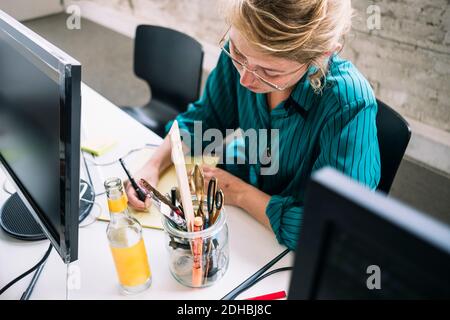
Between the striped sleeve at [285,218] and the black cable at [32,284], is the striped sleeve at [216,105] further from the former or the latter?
the black cable at [32,284]

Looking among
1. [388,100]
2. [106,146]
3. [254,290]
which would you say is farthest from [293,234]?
[388,100]

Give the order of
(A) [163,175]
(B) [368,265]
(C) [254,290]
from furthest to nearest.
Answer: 1. (A) [163,175]
2. (C) [254,290]
3. (B) [368,265]

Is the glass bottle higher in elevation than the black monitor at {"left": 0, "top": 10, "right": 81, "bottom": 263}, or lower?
lower

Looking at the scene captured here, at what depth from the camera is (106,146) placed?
1.18 m

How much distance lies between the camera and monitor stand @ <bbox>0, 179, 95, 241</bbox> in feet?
2.86

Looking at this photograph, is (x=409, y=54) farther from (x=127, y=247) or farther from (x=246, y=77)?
(x=127, y=247)

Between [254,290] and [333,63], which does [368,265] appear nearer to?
[254,290]

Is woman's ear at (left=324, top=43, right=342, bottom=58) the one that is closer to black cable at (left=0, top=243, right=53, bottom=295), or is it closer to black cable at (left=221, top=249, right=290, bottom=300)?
black cable at (left=221, top=249, right=290, bottom=300)

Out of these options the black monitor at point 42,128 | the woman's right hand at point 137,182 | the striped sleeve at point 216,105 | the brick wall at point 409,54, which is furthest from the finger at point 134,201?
the brick wall at point 409,54

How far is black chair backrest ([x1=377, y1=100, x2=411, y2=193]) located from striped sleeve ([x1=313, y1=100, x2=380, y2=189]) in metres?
0.11

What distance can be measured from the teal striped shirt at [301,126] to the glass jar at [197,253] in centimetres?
15

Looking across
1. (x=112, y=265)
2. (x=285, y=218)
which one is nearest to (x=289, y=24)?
(x=285, y=218)

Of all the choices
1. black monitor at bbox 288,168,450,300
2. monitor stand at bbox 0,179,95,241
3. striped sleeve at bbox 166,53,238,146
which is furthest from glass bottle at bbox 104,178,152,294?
striped sleeve at bbox 166,53,238,146
